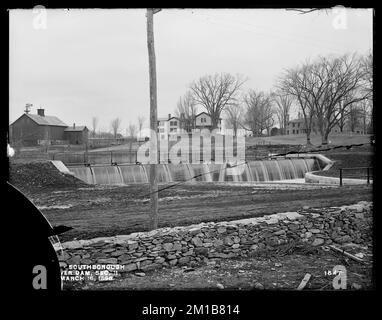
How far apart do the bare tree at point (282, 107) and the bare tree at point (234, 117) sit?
0.97ft

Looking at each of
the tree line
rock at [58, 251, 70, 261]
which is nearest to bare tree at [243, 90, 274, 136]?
the tree line

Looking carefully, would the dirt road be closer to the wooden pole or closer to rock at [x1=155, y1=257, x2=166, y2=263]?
the wooden pole

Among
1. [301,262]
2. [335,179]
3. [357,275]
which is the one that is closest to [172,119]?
[301,262]

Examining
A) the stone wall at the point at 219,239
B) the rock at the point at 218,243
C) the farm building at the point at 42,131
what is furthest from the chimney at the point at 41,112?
the rock at the point at 218,243

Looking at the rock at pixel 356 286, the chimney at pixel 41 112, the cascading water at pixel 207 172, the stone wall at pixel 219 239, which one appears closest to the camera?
the rock at pixel 356 286

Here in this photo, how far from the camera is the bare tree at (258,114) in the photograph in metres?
2.21

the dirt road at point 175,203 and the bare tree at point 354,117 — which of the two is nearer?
the bare tree at point 354,117

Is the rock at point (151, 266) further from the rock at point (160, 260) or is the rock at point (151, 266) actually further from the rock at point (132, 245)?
the rock at point (132, 245)

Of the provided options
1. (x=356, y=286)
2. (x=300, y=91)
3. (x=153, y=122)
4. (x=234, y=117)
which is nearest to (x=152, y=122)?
(x=153, y=122)

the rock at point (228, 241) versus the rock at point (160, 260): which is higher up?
the rock at point (228, 241)

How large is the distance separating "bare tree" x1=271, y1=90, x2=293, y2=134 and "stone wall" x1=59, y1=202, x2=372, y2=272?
791 millimetres

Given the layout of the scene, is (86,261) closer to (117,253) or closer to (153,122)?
(117,253)
